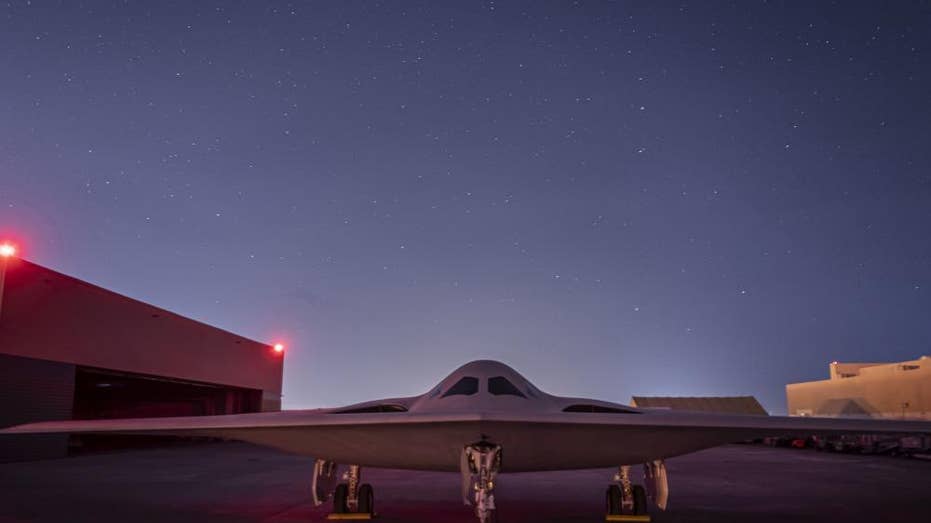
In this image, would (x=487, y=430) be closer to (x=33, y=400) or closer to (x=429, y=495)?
(x=429, y=495)

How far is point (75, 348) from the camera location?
79.2 ft

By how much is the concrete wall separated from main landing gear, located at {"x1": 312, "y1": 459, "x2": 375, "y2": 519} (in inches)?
631

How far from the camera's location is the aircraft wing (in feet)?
22.6

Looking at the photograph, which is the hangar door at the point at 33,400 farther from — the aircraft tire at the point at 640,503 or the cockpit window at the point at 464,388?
the aircraft tire at the point at 640,503

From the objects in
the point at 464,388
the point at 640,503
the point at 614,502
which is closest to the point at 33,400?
the point at 464,388

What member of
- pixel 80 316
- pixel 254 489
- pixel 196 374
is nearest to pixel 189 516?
pixel 254 489

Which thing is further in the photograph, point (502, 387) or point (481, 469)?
point (502, 387)

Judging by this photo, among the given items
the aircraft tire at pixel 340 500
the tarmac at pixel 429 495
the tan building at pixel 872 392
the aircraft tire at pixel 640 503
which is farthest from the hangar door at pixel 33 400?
the tan building at pixel 872 392

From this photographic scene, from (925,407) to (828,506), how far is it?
99.9 ft

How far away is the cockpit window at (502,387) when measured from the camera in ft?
29.1

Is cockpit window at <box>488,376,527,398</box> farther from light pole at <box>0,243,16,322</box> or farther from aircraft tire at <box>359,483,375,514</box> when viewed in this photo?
light pole at <box>0,243,16,322</box>

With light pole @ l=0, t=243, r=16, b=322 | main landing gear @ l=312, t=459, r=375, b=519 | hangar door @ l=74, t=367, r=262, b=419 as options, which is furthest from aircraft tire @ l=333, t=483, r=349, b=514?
hangar door @ l=74, t=367, r=262, b=419

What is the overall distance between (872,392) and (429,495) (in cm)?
3866

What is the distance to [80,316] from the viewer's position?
24281mm
